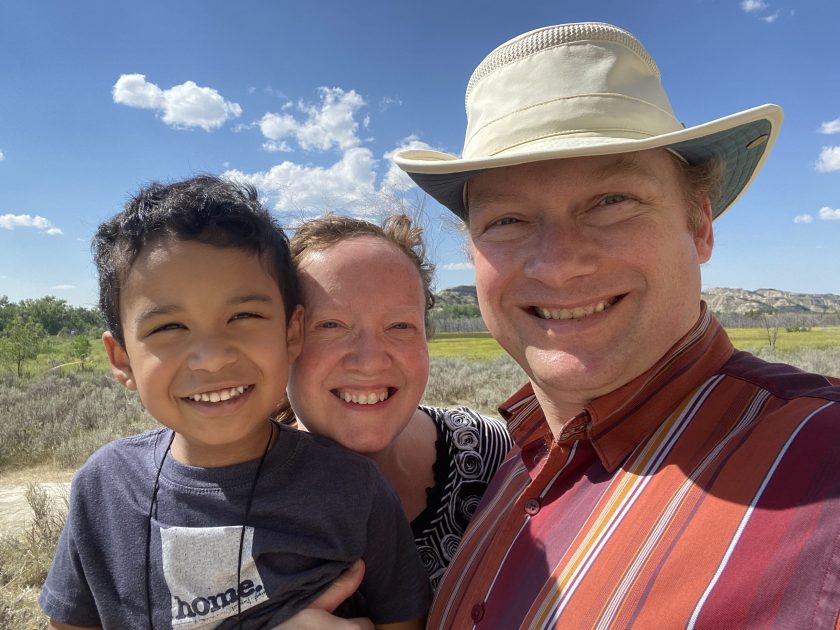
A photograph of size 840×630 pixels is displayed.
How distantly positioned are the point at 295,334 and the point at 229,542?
0.82 meters

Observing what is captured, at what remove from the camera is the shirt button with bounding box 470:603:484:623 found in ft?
5.18

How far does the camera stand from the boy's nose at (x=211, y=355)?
6.05 ft

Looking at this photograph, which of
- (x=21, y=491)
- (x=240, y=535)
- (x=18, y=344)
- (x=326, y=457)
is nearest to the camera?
(x=240, y=535)

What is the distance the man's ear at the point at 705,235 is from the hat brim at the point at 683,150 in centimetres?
16

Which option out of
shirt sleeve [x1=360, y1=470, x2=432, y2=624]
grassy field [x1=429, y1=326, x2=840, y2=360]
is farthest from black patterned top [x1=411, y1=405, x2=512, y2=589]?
grassy field [x1=429, y1=326, x2=840, y2=360]

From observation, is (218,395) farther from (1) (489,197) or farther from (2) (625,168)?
(2) (625,168)

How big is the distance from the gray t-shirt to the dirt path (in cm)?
603

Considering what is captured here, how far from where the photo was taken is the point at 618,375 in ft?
5.45

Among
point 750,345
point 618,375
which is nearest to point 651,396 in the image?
point 618,375

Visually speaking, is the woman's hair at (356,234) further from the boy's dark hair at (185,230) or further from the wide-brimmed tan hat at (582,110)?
the wide-brimmed tan hat at (582,110)

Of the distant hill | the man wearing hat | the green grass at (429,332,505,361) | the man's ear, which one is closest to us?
the man wearing hat

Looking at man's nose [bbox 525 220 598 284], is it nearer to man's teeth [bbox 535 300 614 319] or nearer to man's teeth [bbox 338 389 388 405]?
man's teeth [bbox 535 300 614 319]

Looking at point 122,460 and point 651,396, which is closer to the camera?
point 651,396

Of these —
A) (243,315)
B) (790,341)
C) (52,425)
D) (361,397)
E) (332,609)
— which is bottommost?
(790,341)
